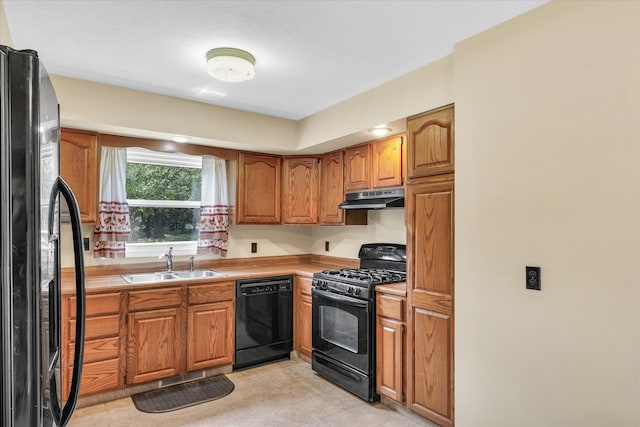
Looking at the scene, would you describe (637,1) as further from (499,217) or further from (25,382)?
(25,382)

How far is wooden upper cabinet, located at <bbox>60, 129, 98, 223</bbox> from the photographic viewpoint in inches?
120

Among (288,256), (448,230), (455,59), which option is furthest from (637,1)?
(288,256)

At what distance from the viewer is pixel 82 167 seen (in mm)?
3100

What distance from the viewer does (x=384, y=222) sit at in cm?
371

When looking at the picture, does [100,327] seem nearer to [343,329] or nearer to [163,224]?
[163,224]

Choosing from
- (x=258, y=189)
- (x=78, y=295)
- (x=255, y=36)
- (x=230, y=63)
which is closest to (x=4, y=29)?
(x=230, y=63)

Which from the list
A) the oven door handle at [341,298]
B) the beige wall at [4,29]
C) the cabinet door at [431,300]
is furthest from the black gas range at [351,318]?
the beige wall at [4,29]

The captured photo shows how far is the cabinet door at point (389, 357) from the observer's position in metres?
2.76

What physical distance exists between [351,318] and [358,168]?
53.2 inches

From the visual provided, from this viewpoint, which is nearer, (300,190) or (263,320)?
(263,320)

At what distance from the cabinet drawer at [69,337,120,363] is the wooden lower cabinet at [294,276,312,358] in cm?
158

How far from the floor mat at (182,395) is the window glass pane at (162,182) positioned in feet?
5.70

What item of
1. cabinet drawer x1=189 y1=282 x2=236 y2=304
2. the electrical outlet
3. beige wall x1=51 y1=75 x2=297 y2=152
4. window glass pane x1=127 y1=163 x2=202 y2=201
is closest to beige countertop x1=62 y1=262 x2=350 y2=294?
cabinet drawer x1=189 y1=282 x2=236 y2=304

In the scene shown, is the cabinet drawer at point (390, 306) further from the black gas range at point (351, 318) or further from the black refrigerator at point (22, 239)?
the black refrigerator at point (22, 239)
